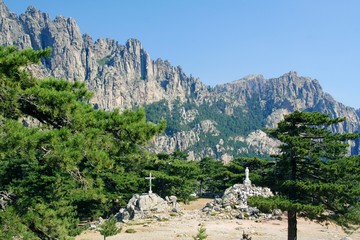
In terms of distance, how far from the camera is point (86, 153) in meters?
8.34

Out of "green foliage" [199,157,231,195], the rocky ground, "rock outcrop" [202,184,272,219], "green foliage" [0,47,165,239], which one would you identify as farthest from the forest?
"green foliage" [199,157,231,195]

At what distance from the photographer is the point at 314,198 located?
16031 millimetres

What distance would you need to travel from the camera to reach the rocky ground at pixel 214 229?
80.0 feet

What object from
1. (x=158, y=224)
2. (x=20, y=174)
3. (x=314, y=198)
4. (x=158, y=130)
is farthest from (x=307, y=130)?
(x=20, y=174)

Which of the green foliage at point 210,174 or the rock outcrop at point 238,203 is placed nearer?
the rock outcrop at point 238,203

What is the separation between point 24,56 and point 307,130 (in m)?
12.8

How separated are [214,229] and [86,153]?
2008 cm

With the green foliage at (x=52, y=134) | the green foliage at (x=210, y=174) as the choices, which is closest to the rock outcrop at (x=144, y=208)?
the green foliage at (x=210, y=174)

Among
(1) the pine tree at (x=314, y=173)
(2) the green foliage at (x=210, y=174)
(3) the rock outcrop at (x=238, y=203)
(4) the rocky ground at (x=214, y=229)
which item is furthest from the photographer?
(2) the green foliage at (x=210, y=174)

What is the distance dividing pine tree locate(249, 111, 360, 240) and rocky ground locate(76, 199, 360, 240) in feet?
27.2

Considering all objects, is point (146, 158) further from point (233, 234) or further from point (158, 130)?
point (233, 234)

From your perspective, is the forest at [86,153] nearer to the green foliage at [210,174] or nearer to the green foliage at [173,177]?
the green foliage at [173,177]

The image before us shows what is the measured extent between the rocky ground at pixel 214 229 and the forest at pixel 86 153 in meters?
6.34

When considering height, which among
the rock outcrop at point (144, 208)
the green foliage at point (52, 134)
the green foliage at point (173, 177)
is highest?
the green foliage at point (52, 134)
